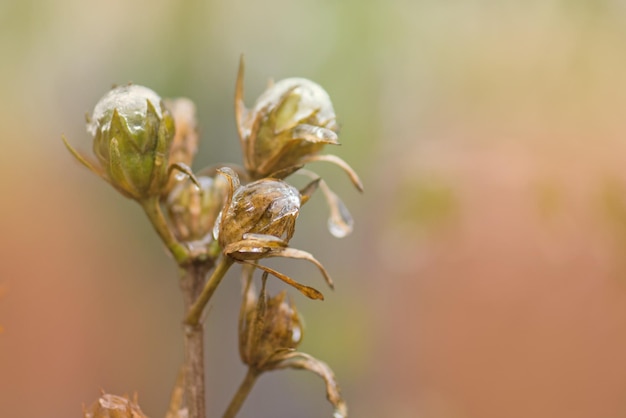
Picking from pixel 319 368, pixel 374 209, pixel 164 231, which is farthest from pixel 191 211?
pixel 374 209

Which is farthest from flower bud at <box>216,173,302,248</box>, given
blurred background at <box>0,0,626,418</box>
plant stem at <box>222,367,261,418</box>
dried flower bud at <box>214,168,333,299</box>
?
blurred background at <box>0,0,626,418</box>

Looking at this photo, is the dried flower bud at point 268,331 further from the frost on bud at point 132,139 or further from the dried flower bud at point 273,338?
the frost on bud at point 132,139

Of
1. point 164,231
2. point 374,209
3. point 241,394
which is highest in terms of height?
point 164,231

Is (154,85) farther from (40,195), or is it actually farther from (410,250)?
(410,250)

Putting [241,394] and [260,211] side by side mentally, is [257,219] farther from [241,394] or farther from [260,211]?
[241,394]

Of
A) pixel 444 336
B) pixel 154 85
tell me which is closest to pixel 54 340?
pixel 154 85

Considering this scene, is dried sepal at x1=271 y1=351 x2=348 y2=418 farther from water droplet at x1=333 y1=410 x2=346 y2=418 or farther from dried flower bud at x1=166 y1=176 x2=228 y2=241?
dried flower bud at x1=166 y1=176 x2=228 y2=241
